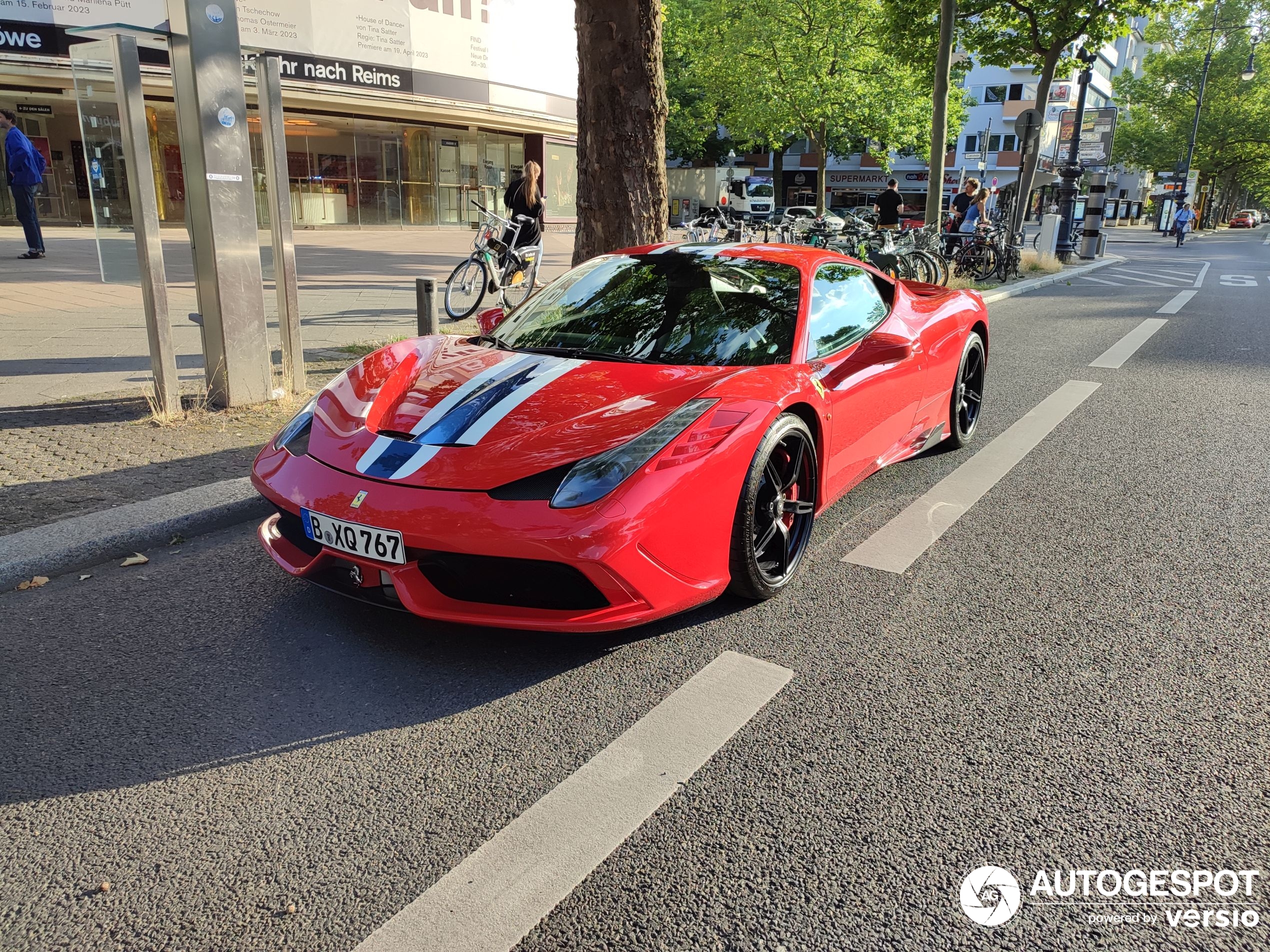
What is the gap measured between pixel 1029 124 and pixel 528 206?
10.5 metres

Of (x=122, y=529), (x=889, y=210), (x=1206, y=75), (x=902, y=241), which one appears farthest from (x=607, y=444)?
(x=1206, y=75)

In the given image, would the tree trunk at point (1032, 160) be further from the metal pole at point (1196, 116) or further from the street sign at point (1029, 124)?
the metal pole at point (1196, 116)

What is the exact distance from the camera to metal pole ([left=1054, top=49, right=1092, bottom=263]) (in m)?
22.5

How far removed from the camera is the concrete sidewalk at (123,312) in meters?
6.29

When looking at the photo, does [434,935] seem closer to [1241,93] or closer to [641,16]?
[641,16]

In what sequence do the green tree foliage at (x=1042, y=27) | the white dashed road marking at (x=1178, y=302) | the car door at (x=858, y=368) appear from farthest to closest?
the green tree foliage at (x=1042, y=27), the white dashed road marking at (x=1178, y=302), the car door at (x=858, y=368)

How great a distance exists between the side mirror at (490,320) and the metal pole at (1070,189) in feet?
69.6

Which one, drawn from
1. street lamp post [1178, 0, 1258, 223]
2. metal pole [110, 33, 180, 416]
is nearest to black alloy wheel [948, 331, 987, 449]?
metal pole [110, 33, 180, 416]

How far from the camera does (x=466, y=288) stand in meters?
10.1

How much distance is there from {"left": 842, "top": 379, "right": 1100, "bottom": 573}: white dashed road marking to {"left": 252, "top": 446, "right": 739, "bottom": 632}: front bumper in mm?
1236

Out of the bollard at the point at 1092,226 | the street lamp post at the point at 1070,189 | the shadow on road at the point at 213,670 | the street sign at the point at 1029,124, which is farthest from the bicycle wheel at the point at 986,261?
the shadow on road at the point at 213,670

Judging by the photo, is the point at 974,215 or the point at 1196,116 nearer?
the point at 974,215

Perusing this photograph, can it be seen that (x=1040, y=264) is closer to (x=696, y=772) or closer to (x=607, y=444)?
(x=607, y=444)

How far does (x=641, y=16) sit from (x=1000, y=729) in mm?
5913
